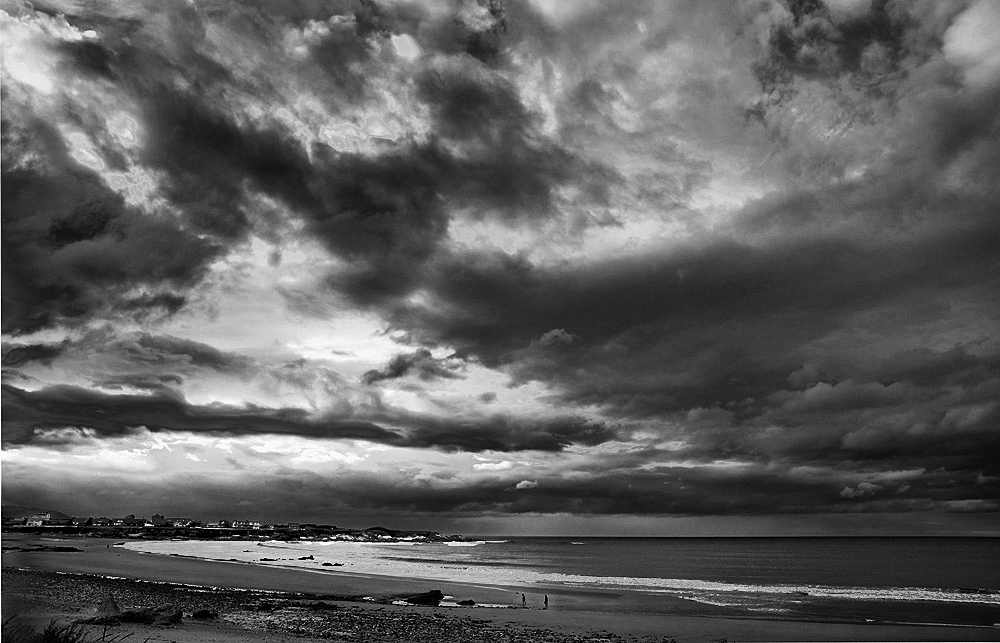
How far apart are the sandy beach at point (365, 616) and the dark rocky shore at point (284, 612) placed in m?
0.05

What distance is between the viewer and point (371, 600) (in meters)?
36.6

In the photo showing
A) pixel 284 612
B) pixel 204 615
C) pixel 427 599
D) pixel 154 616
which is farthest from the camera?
pixel 427 599

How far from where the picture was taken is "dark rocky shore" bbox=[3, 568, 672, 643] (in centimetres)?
2459

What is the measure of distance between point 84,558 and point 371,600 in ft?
132

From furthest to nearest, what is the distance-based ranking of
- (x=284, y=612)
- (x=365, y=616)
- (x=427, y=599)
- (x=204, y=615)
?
1. (x=427, y=599)
2. (x=284, y=612)
3. (x=365, y=616)
4. (x=204, y=615)

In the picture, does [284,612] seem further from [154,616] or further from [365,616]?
[154,616]

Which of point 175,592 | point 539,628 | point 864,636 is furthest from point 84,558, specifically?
point 864,636

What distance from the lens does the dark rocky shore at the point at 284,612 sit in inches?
968

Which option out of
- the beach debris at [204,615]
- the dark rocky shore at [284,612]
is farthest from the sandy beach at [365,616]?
the beach debris at [204,615]

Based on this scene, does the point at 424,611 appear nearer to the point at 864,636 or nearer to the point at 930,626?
the point at 864,636

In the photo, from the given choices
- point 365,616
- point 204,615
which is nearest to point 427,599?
point 365,616

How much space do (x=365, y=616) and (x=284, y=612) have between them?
148 inches

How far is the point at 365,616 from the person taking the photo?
96.5 feet

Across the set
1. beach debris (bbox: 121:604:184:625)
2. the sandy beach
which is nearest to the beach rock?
the sandy beach
